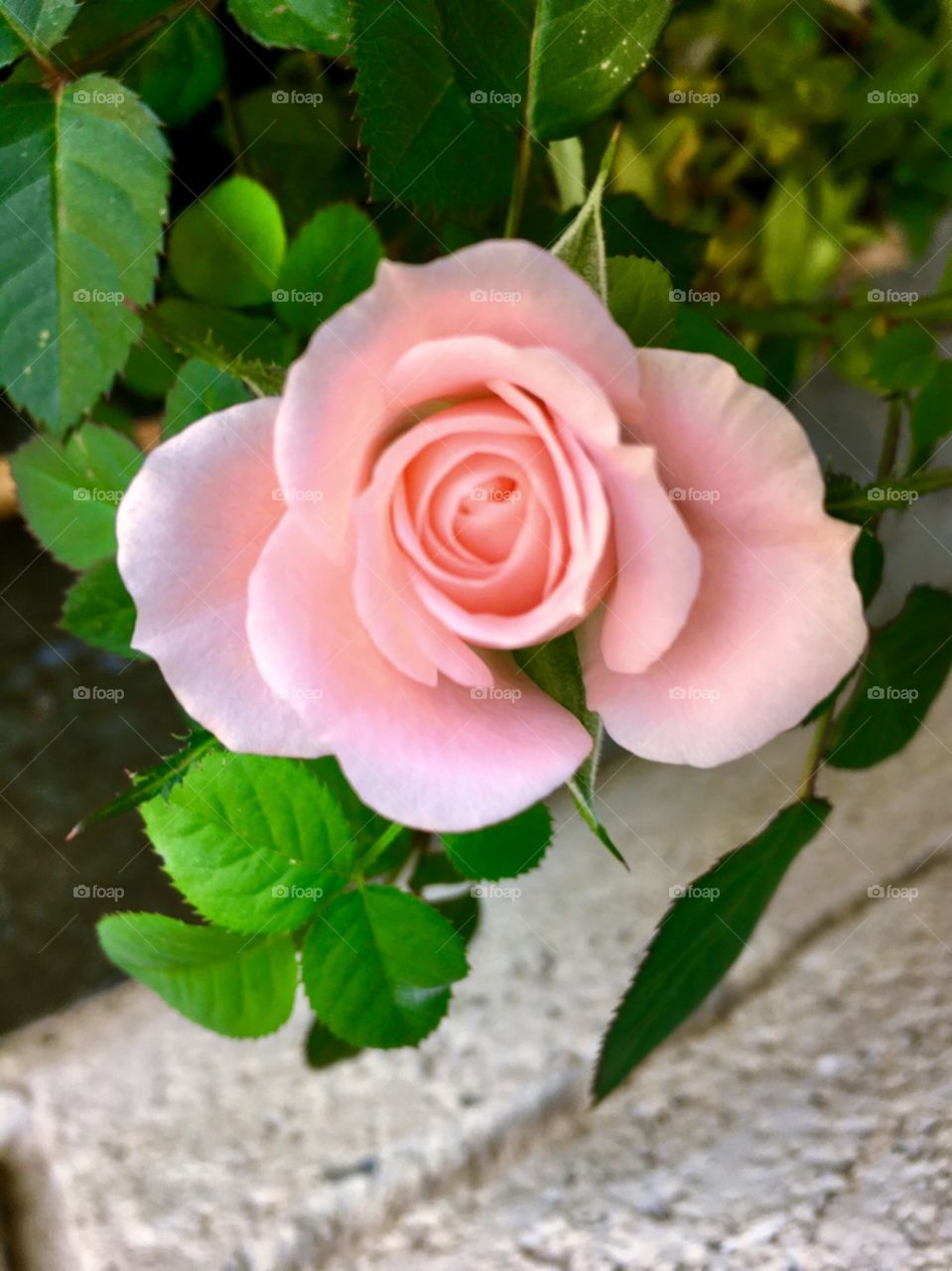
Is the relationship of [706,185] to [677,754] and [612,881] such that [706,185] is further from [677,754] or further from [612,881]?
[677,754]

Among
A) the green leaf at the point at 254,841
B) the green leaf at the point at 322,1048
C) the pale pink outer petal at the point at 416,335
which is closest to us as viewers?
the pale pink outer petal at the point at 416,335

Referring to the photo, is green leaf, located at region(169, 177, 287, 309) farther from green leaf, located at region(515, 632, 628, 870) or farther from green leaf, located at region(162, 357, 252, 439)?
green leaf, located at region(515, 632, 628, 870)

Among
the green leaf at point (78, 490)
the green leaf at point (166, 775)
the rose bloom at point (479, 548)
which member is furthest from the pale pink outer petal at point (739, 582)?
the green leaf at point (78, 490)

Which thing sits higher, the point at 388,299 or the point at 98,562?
the point at 388,299

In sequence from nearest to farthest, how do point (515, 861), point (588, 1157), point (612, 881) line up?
point (515, 861) < point (588, 1157) < point (612, 881)

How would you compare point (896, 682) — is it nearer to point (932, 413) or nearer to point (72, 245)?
point (932, 413)

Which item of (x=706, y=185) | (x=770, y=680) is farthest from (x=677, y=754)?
(x=706, y=185)

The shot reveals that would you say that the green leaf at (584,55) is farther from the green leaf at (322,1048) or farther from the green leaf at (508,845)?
the green leaf at (322,1048)
